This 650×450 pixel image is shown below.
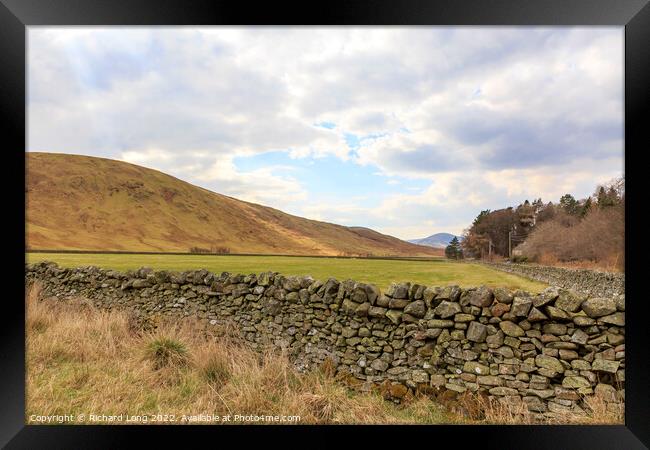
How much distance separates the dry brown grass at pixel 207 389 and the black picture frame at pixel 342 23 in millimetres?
909

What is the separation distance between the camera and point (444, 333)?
4.37 meters

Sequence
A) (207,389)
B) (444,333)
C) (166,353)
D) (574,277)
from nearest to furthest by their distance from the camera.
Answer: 1. (207,389)
2. (444,333)
3. (166,353)
4. (574,277)

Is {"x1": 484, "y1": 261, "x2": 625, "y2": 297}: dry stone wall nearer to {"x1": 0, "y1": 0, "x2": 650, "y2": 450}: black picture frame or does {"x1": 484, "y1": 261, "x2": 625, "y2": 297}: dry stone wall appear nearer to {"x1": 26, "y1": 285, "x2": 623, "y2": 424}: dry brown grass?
{"x1": 26, "y1": 285, "x2": 623, "y2": 424}: dry brown grass

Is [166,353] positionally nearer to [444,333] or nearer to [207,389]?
[207,389]

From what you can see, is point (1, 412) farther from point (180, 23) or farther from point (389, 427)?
point (180, 23)

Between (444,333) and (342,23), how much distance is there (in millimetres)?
4248

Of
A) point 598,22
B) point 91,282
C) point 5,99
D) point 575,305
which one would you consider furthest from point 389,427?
point 91,282

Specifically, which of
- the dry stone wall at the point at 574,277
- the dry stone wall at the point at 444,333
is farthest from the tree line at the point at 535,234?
the dry stone wall at the point at 444,333

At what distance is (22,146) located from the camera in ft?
8.57

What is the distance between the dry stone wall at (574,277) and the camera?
13.0 metres

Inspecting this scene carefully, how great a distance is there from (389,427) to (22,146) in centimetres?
415

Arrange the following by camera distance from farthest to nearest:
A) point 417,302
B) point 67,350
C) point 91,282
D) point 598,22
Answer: point 91,282
point 67,350
point 417,302
point 598,22

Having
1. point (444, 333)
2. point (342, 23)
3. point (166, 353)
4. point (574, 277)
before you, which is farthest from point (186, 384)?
point (574, 277)

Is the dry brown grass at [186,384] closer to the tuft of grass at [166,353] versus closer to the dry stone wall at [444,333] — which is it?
the tuft of grass at [166,353]
